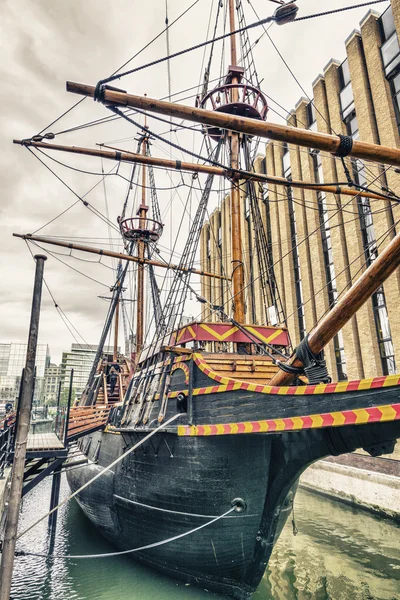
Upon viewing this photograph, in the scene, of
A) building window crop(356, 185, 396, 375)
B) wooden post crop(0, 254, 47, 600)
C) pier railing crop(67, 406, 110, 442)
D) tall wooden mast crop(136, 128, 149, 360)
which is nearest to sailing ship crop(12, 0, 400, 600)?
wooden post crop(0, 254, 47, 600)

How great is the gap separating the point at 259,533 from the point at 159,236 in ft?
61.6

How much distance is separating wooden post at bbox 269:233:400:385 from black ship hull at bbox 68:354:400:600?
818 millimetres

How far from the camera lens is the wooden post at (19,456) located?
15.0ft

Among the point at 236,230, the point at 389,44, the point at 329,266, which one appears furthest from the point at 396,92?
the point at 236,230

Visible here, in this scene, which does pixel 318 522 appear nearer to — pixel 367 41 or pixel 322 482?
pixel 322 482

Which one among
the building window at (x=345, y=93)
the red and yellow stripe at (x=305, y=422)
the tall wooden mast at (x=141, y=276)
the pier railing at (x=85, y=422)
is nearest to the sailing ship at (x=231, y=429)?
the red and yellow stripe at (x=305, y=422)

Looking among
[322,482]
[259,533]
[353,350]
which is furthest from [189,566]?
[353,350]

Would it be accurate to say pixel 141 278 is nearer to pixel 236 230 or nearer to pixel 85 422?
pixel 85 422

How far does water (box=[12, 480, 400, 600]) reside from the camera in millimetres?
6156

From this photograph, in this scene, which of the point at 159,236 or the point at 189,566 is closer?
the point at 189,566

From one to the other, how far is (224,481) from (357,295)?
11.8ft

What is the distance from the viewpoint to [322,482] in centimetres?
1352

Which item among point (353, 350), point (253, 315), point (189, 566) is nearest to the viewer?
point (189, 566)

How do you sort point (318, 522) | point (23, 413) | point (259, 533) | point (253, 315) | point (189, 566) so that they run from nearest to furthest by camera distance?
point (23, 413) → point (259, 533) → point (189, 566) → point (318, 522) → point (253, 315)
